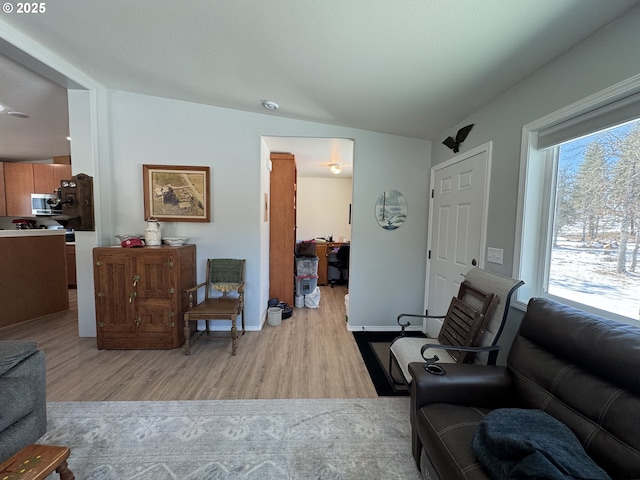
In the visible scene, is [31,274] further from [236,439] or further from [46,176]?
[236,439]

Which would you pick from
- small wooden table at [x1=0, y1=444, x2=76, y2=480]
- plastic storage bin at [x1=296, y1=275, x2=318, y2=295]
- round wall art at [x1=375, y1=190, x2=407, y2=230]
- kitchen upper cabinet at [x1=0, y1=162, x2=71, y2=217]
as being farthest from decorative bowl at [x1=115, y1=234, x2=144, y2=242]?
kitchen upper cabinet at [x1=0, y1=162, x2=71, y2=217]

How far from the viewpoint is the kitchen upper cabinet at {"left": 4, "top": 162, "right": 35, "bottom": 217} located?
4328 mm

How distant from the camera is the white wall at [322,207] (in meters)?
5.79

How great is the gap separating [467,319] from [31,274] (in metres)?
5.15

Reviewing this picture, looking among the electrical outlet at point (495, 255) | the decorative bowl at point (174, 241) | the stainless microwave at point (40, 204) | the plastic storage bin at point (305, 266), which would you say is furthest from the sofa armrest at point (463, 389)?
the stainless microwave at point (40, 204)

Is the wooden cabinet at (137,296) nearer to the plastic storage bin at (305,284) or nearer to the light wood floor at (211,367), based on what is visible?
the light wood floor at (211,367)

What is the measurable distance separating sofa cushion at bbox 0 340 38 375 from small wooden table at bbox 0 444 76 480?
581mm

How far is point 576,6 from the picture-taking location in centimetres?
114

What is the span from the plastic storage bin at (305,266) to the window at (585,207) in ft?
8.88

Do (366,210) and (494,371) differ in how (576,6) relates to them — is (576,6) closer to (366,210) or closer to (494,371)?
(494,371)

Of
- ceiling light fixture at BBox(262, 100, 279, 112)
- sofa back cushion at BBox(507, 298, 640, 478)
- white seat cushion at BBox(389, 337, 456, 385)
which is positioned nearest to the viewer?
sofa back cushion at BBox(507, 298, 640, 478)

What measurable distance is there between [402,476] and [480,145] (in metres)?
2.45

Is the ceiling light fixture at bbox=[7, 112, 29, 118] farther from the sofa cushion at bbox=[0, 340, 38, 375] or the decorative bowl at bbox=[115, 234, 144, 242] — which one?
the sofa cushion at bbox=[0, 340, 38, 375]

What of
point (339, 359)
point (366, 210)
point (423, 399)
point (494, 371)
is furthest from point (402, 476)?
point (366, 210)
